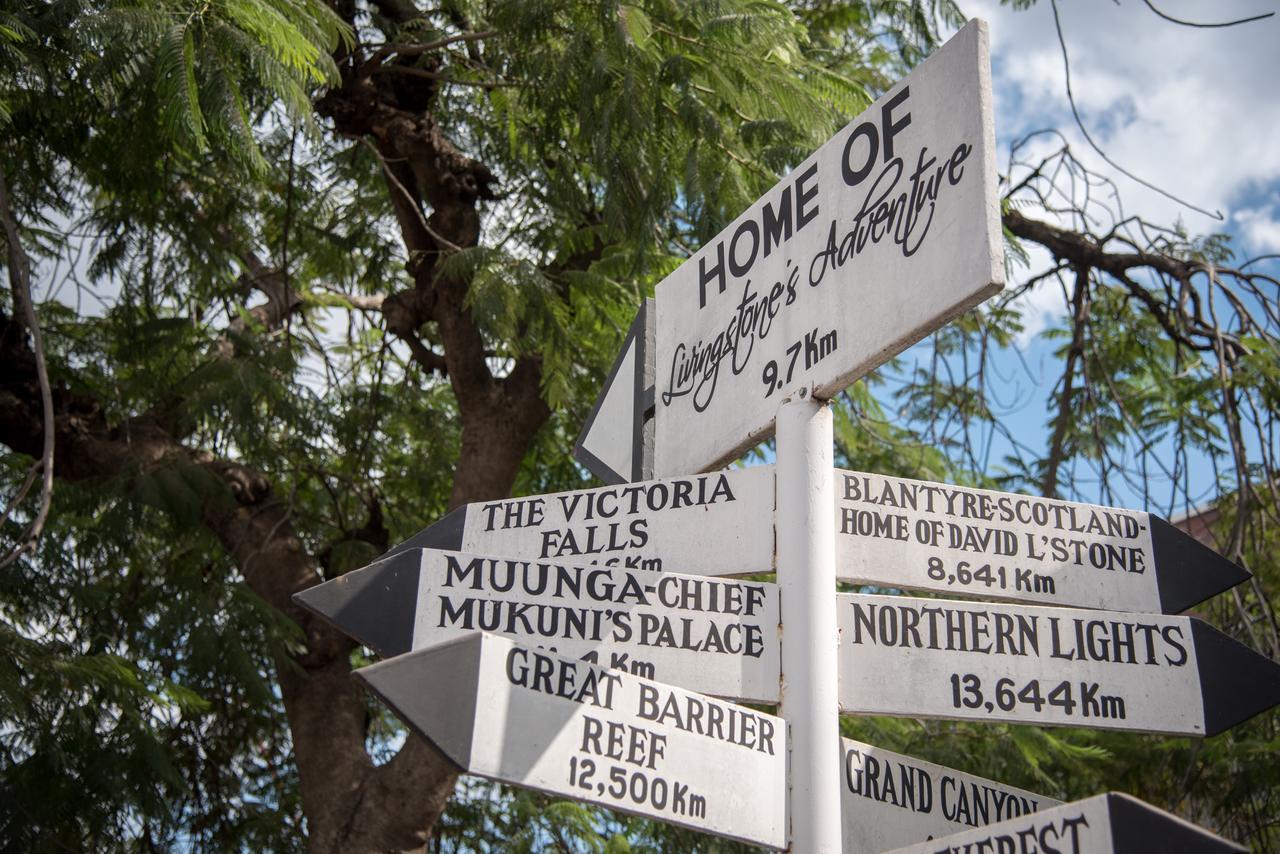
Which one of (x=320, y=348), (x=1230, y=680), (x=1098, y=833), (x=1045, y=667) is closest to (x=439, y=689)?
A: (x=1098, y=833)

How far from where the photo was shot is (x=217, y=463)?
625cm

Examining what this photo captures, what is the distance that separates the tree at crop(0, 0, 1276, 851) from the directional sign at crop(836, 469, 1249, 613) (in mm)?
2042

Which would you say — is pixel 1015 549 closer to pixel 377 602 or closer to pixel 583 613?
pixel 583 613

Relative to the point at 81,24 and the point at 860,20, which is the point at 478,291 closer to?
the point at 81,24

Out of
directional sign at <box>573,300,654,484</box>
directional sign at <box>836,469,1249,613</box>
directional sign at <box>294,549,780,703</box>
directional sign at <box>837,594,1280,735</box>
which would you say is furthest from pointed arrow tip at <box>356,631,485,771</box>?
directional sign at <box>573,300,654,484</box>

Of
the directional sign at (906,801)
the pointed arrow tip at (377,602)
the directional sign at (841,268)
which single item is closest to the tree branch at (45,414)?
the pointed arrow tip at (377,602)

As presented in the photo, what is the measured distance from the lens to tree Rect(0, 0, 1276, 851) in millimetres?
4496

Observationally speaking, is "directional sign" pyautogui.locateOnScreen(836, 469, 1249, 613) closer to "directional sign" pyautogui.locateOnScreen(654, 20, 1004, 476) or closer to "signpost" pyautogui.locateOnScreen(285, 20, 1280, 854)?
"signpost" pyautogui.locateOnScreen(285, 20, 1280, 854)

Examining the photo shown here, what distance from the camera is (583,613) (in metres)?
2.19

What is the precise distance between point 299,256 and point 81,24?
3813mm

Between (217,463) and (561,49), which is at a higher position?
(561,49)

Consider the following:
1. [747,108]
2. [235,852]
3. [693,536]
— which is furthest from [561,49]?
[235,852]

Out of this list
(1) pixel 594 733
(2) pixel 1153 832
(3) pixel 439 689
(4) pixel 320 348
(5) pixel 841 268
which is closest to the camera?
(2) pixel 1153 832

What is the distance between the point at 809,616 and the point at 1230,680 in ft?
2.77
